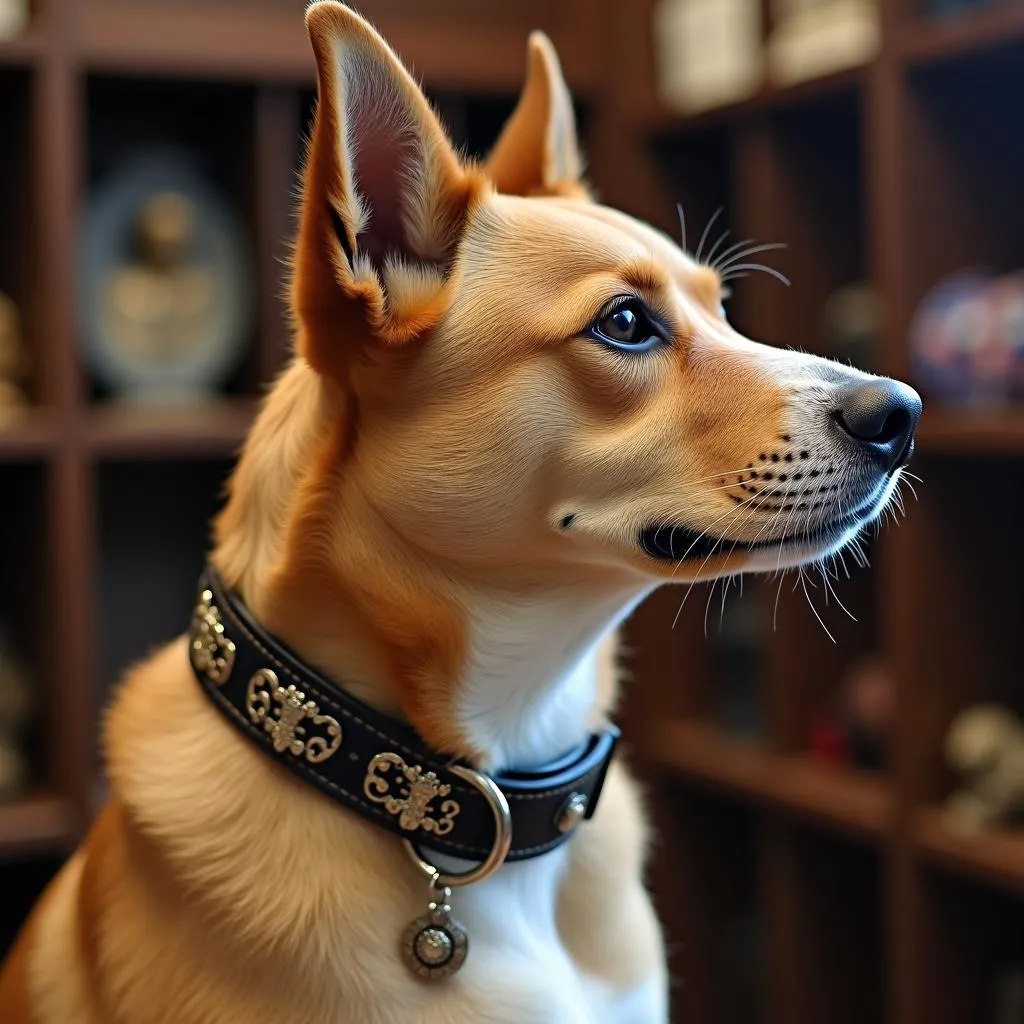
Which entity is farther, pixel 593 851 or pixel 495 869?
pixel 593 851

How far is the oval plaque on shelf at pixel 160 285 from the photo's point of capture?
1.79 meters

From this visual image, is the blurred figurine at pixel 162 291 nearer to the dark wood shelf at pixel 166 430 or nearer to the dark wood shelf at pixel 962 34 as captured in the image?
the dark wood shelf at pixel 166 430

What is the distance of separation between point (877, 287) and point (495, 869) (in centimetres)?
93

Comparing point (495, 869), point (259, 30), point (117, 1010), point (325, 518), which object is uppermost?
point (259, 30)

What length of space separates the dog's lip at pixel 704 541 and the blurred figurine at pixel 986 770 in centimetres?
71

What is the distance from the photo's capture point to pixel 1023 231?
1574 mm

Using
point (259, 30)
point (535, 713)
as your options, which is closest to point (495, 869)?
point (535, 713)

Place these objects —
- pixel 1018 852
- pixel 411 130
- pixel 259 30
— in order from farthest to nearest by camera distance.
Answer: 1. pixel 259 30
2. pixel 1018 852
3. pixel 411 130

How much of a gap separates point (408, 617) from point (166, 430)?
0.93 metres

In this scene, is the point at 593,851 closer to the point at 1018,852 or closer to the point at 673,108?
the point at 1018,852

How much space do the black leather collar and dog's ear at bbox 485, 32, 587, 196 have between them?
0.42m

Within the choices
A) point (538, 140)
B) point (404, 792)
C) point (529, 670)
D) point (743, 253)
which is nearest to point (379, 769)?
point (404, 792)

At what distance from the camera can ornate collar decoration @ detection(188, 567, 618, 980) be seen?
2.76 ft

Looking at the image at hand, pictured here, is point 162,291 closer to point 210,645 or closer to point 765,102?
point 765,102
